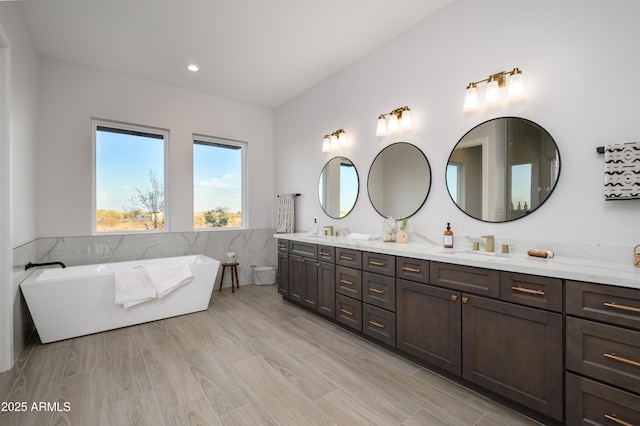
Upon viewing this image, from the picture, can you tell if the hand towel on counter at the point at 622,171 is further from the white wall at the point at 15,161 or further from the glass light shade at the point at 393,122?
the white wall at the point at 15,161

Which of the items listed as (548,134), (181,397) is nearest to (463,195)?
(548,134)

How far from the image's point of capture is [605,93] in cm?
183

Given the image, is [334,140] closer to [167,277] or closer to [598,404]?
[167,277]

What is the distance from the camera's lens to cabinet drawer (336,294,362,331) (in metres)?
2.76

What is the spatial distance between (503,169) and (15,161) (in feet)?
13.5

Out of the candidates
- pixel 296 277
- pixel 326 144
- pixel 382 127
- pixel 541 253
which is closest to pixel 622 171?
pixel 541 253

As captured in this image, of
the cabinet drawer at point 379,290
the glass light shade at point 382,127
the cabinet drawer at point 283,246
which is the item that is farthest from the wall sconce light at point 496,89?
the cabinet drawer at point 283,246

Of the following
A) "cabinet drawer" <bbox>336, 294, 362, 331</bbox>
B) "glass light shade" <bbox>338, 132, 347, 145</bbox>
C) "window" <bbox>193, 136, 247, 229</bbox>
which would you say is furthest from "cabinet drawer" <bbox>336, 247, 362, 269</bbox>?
"window" <bbox>193, 136, 247, 229</bbox>

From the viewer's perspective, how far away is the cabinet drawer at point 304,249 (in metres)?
3.35

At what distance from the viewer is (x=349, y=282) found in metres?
2.87

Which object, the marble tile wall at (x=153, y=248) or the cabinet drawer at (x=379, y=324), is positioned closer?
the cabinet drawer at (x=379, y=324)

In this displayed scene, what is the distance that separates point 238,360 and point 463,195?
241 centimetres

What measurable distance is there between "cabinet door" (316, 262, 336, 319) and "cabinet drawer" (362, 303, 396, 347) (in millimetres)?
456

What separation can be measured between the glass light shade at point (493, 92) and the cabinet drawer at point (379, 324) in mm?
1920
